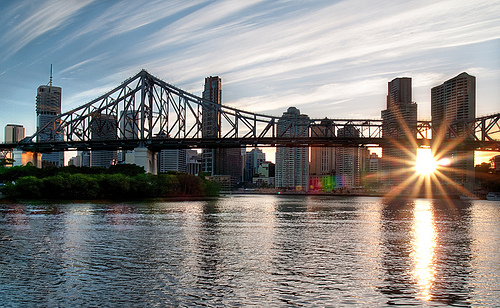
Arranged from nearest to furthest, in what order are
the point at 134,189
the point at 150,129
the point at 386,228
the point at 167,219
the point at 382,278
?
the point at 382,278
the point at 386,228
the point at 167,219
the point at 134,189
the point at 150,129

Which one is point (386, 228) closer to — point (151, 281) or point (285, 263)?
point (285, 263)

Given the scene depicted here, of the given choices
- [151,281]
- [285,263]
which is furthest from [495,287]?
[151,281]

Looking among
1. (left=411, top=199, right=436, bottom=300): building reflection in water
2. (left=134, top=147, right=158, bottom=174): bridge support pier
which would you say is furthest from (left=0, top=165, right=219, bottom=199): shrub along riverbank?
(left=411, top=199, right=436, bottom=300): building reflection in water

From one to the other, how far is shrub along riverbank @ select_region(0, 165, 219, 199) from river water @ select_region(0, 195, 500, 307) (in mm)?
39726

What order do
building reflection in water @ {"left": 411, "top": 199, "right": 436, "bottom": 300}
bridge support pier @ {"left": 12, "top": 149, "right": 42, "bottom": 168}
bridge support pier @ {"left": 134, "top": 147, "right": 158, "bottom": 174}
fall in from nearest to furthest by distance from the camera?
building reflection in water @ {"left": 411, "top": 199, "right": 436, "bottom": 300}, bridge support pier @ {"left": 134, "top": 147, "right": 158, "bottom": 174}, bridge support pier @ {"left": 12, "top": 149, "right": 42, "bottom": 168}

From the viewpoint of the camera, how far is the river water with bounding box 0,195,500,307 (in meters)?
14.0

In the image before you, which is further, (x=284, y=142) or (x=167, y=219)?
(x=284, y=142)

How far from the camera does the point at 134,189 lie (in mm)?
76750

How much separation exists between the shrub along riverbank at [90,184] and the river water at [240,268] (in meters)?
39.7

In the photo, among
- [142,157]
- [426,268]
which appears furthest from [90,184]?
[426,268]

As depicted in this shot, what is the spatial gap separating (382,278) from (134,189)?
64.7 meters

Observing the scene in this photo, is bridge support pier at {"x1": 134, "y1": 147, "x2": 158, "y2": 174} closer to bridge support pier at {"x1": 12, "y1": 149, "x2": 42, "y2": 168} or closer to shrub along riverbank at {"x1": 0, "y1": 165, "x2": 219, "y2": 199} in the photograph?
shrub along riverbank at {"x1": 0, "y1": 165, "x2": 219, "y2": 199}

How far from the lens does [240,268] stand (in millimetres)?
18312

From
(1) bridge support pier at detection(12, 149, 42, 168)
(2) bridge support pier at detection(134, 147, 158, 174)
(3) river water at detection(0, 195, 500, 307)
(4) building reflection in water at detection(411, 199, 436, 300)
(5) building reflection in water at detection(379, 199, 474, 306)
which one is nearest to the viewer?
(3) river water at detection(0, 195, 500, 307)
